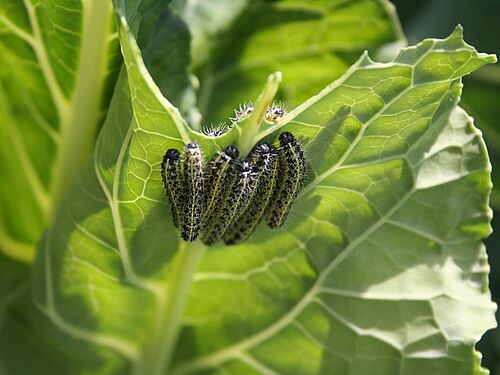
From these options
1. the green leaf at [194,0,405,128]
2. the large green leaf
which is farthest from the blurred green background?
the large green leaf

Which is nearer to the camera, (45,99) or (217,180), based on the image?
(217,180)

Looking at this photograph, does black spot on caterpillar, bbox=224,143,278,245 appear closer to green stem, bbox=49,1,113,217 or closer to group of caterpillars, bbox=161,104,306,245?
group of caterpillars, bbox=161,104,306,245

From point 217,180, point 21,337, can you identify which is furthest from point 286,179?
point 21,337

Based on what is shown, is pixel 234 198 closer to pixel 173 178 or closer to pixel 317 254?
pixel 173 178

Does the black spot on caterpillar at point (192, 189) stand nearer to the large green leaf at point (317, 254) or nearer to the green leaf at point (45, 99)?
the large green leaf at point (317, 254)

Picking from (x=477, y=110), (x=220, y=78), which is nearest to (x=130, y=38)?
(x=220, y=78)

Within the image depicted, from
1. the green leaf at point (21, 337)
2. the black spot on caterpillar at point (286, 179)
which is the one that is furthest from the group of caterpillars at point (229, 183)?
the green leaf at point (21, 337)

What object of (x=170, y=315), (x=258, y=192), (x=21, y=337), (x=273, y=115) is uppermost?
(x=273, y=115)
